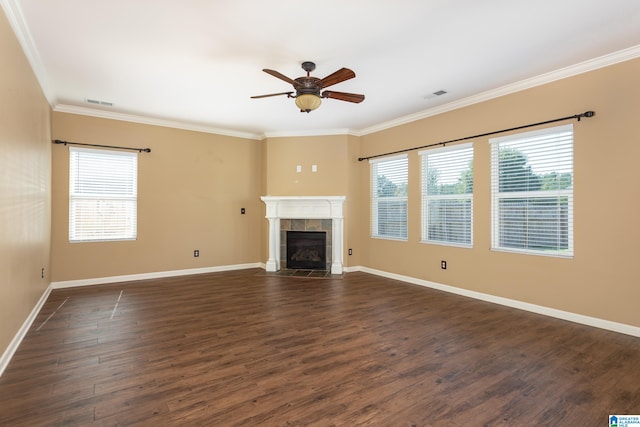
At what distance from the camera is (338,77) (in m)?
3.05

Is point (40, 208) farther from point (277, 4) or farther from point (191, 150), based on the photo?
point (277, 4)

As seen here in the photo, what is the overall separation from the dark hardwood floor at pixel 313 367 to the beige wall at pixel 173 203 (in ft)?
3.91

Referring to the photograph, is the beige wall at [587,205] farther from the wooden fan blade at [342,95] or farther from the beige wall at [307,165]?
the beige wall at [307,165]

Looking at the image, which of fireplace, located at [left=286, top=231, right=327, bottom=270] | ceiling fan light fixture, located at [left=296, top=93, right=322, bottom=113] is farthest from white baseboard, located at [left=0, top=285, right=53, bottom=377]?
fireplace, located at [left=286, top=231, right=327, bottom=270]

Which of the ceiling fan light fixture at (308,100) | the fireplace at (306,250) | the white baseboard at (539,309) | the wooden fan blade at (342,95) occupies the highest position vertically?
the wooden fan blade at (342,95)

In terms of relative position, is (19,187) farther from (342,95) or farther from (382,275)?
(382,275)

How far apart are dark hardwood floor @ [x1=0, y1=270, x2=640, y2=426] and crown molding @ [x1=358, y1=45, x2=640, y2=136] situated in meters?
2.64

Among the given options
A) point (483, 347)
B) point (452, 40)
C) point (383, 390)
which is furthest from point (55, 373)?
point (452, 40)

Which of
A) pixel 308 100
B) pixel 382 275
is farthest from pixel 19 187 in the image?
pixel 382 275

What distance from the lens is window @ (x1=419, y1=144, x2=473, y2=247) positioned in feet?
14.9

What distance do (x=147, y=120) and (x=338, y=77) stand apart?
389 cm

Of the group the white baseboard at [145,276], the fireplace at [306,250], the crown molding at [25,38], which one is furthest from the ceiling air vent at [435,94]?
the white baseboard at [145,276]

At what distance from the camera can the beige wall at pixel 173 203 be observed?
4.84 meters

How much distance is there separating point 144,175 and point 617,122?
6.29 meters
